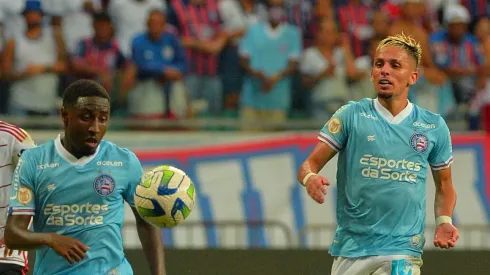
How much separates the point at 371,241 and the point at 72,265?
203 cm

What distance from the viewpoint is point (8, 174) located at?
24.6 ft

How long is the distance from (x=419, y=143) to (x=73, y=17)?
731 cm

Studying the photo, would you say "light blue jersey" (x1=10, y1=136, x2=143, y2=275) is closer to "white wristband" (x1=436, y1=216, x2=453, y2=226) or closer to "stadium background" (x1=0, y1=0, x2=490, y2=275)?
"white wristband" (x1=436, y1=216, x2=453, y2=226)

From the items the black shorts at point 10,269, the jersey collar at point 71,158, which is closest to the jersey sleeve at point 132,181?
the jersey collar at point 71,158

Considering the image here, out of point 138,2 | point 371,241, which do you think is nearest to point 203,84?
point 138,2

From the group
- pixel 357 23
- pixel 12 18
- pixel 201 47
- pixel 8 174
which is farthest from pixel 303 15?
pixel 8 174

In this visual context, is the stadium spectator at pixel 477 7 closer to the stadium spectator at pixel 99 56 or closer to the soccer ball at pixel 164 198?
the stadium spectator at pixel 99 56

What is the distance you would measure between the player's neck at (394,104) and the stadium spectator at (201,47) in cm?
634

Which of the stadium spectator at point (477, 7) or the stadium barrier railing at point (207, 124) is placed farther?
the stadium spectator at point (477, 7)

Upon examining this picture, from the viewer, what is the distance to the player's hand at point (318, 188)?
21.6ft

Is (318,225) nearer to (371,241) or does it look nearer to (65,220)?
(371,241)

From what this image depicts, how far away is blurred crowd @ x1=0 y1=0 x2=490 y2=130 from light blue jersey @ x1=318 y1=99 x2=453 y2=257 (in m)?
5.75

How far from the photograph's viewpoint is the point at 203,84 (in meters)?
13.6

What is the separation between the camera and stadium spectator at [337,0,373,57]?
14.3m
